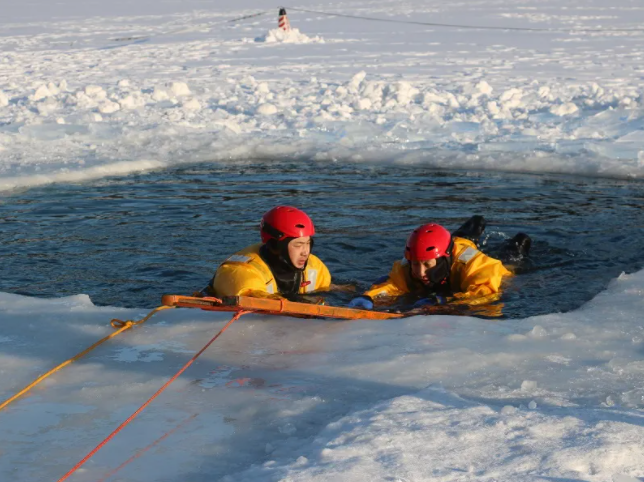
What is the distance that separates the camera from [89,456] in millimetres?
4156

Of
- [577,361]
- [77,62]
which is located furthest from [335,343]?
[77,62]

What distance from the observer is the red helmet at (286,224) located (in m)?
6.54

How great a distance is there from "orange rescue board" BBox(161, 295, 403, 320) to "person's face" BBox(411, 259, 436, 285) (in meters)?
1.00

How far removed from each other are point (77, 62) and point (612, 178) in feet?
44.2

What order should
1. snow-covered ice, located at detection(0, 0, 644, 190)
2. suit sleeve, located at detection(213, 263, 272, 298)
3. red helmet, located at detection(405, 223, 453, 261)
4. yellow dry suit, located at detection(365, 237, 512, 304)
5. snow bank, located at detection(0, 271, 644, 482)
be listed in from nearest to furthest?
snow bank, located at detection(0, 271, 644, 482) < suit sleeve, located at detection(213, 263, 272, 298) < red helmet, located at detection(405, 223, 453, 261) < yellow dry suit, located at detection(365, 237, 512, 304) < snow-covered ice, located at detection(0, 0, 644, 190)

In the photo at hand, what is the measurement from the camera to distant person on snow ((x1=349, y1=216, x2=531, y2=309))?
6898 millimetres

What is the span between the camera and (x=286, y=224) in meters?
6.54

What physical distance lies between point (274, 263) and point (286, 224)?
1.29 ft

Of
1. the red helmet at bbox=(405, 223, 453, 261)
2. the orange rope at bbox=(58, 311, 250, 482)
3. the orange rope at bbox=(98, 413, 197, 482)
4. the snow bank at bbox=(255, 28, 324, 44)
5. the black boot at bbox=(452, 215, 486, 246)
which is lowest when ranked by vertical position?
the orange rope at bbox=(98, 413, 197, 482)

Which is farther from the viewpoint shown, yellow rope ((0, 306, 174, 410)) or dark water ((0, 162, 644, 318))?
dark water ((0, 162, 644, 318))

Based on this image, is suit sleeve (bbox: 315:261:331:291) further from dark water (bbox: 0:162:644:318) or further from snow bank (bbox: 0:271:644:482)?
snow bank (bbox: 0:271:644:482)

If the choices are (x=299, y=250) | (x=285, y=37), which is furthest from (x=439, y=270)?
(x=285, y=37)

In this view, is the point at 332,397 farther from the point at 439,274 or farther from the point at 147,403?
the point at 439,274

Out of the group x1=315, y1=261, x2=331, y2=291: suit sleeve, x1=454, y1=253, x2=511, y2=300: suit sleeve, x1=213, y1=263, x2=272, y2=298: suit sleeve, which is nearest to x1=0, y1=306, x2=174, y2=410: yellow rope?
x1=213, y1=263, x2=272, y2=298: suit sleeve
